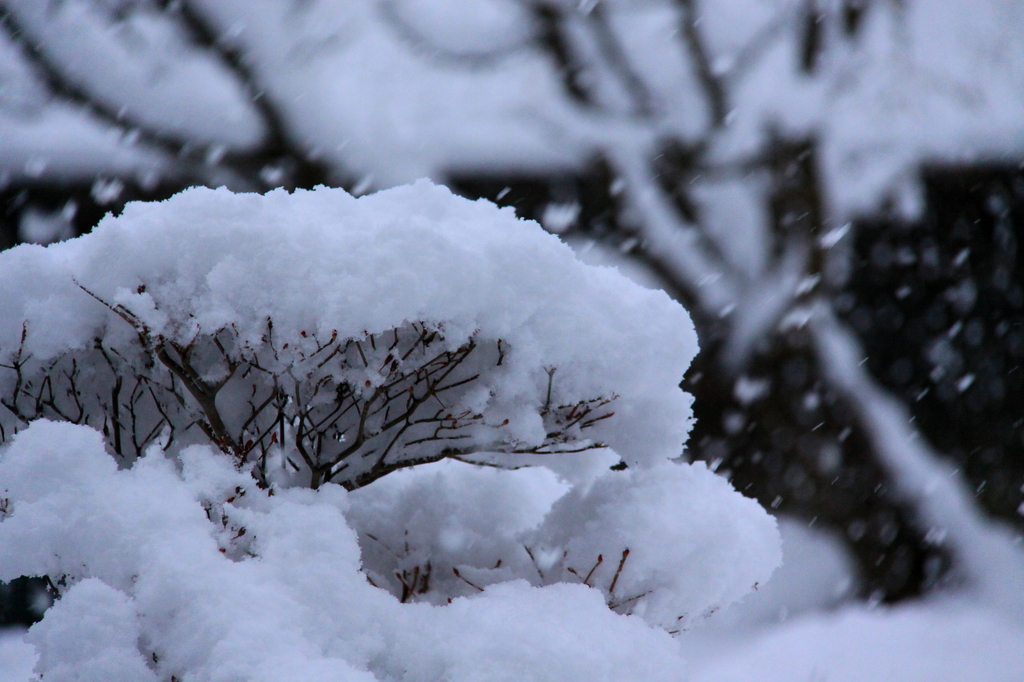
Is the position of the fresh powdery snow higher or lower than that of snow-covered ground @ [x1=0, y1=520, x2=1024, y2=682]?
lower

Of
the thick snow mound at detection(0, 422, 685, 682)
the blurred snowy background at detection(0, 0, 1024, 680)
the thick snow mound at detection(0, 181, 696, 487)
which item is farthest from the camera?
the blurred snowy background at detection(0, 0, 1024, 680)

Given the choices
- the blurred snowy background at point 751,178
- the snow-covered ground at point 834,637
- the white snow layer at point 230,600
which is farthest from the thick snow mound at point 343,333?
the snow-covered ground at point 834,637

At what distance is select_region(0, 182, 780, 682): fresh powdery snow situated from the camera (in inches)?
54.8

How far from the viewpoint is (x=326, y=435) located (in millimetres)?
1965

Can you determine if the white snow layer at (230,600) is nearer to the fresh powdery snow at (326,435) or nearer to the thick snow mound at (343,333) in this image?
the fresh powdery snow at (326,435)

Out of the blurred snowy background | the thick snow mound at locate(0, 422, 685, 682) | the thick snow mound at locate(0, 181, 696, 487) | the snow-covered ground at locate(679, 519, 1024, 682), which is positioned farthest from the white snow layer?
the snow-covered ground at locate(679, 519, 1024, 682)

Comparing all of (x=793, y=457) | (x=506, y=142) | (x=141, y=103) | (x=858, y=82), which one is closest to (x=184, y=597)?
(x=141, y=103)

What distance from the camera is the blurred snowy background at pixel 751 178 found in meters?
4.61

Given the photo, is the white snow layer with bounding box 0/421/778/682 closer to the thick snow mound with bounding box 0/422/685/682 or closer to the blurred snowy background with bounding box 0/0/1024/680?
the thick snow mound with bounding box 0/422/685/682

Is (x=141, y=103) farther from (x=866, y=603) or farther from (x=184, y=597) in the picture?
(x=866, y=603)

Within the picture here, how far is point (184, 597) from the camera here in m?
Answer: 1.35

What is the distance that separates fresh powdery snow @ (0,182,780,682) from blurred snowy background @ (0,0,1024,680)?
2987mm

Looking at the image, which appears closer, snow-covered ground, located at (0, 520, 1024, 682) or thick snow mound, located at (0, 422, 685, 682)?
thick snow mound, located at (0, 422, 685, 682)

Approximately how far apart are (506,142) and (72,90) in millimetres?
3625
